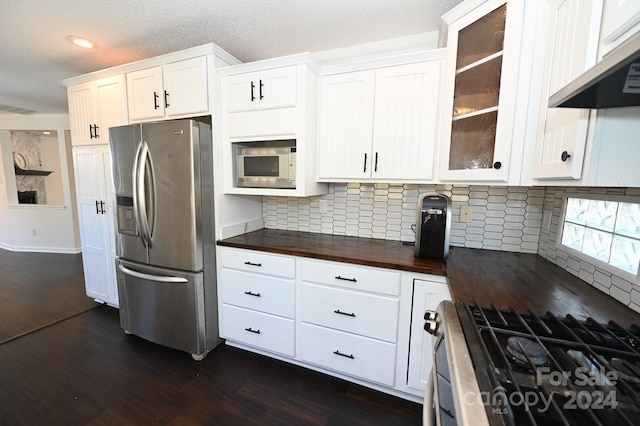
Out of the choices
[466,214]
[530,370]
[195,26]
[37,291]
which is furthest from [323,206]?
[37,291]

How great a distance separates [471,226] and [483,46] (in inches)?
45.2

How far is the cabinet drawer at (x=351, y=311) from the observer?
157 centimetres

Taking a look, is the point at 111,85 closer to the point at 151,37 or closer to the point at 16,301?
the point at 151,37

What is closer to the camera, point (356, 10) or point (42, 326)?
point (356, 10)

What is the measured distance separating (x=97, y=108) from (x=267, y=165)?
1.87 meters

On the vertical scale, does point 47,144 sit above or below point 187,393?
above

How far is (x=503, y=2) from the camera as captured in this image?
4.13 feet

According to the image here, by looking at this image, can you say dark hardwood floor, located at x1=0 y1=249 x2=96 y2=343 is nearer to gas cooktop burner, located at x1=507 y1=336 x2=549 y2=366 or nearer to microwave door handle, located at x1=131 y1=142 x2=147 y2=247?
microwave door handle, located at x1=131 y1=142 x2=147 y2=247

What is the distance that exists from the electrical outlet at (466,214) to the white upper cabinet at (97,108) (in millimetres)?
2963

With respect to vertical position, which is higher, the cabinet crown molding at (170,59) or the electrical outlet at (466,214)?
the cabinet crown molding at (170,59)

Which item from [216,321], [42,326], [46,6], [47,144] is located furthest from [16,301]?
[47,144]

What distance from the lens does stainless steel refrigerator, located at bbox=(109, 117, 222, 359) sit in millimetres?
1834

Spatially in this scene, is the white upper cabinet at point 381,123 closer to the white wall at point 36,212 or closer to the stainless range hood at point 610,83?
the stainless range hood at point 610,83

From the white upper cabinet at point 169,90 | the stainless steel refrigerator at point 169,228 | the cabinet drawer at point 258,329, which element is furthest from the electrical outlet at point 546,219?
the white upper cabinet at point 169,90
